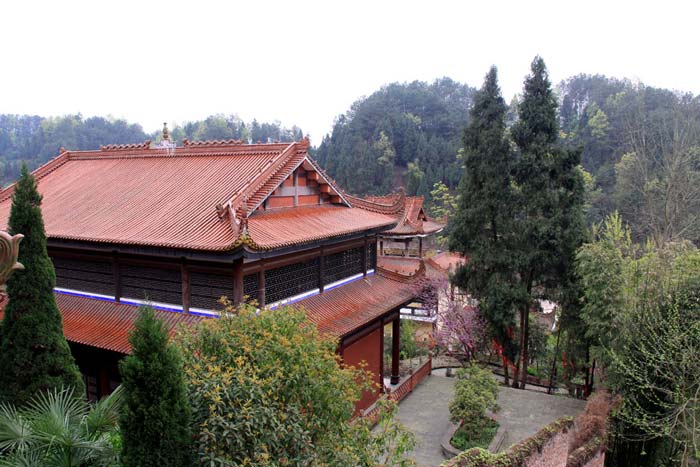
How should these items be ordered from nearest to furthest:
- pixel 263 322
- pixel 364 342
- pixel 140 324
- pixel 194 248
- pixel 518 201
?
pixel 140 324 → pixel 263 322 → pixel 194 248 → pixel 364 342 → pixel 518 201

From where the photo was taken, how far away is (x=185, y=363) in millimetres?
5879

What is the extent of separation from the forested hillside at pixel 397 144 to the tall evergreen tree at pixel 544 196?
136ft

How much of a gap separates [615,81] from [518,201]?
3402 inches

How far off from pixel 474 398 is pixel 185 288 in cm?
702

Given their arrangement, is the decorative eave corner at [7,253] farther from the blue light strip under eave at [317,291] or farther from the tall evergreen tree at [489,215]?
the tall evergreen tree at [489,215]

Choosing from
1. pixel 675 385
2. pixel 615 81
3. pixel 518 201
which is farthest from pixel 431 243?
pixel 615 81

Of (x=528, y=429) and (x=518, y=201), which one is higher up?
(x=518, y=201)

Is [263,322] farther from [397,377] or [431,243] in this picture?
[431,243]

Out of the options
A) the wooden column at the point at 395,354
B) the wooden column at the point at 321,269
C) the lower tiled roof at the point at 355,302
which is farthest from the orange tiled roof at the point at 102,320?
the wooden column at the point at 395,354

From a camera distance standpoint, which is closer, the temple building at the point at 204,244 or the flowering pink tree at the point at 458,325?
the temple building at the point at 204,244

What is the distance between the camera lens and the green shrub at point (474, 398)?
1195cm

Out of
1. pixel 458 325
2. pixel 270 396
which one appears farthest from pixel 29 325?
pixel 458 325

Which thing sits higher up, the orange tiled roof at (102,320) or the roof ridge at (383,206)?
the roof ridge at (383,206)

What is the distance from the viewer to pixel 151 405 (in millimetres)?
5051
